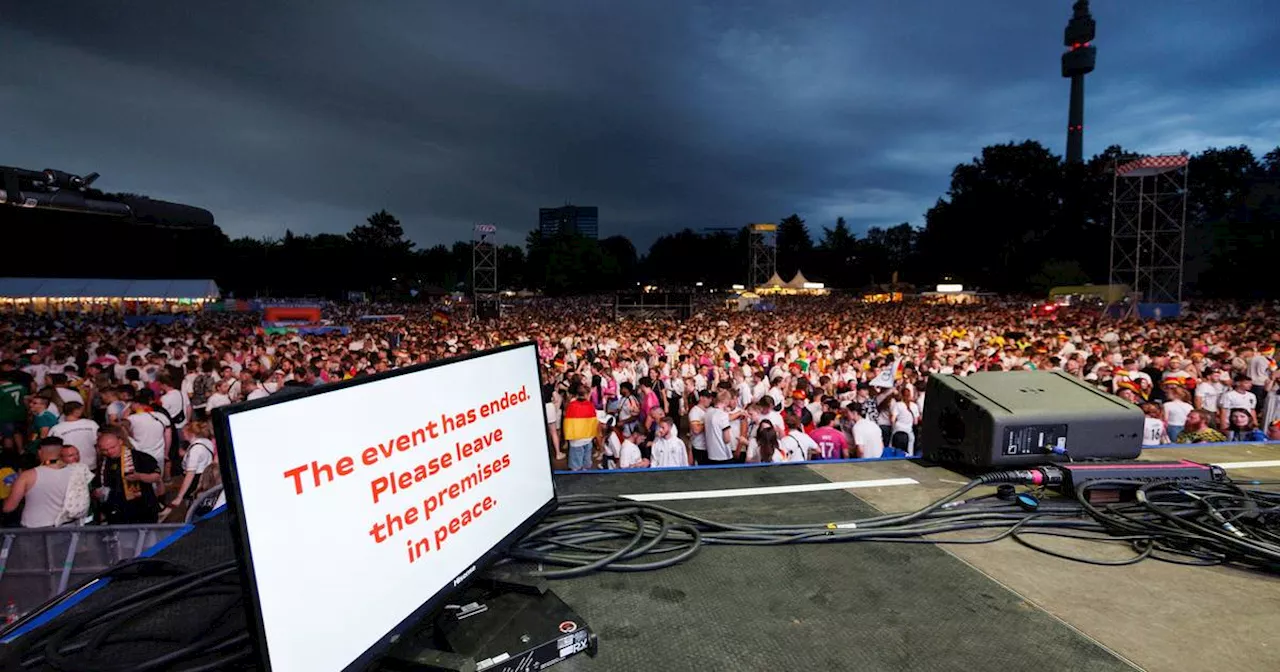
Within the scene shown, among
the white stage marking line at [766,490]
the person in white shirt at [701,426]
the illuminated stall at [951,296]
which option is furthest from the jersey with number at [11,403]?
the illuminated stall at [951,296]

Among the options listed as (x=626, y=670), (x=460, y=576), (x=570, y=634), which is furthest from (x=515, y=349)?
(x=626, y=670)

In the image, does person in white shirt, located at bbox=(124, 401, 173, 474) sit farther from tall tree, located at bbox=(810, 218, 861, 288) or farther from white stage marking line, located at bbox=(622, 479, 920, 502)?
tall tree, located at bbox=(810, 218, 861, 288)

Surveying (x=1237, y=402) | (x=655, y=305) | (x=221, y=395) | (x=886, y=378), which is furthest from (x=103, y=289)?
(x=1237, y=402)

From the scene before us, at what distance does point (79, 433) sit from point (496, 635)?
24.3 feet

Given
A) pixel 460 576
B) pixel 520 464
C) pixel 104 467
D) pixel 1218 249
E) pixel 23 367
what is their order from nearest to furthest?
pixel 460 576
pixel 520 464
pixel 104 467
pixel 23 367
pixel 1218 249

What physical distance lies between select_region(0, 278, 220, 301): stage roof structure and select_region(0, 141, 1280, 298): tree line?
546cm

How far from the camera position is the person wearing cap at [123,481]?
6.16 meters

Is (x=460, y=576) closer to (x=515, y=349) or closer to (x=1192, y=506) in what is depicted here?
(x=515, y=349)

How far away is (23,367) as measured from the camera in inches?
439

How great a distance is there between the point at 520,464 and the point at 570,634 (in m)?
0.78

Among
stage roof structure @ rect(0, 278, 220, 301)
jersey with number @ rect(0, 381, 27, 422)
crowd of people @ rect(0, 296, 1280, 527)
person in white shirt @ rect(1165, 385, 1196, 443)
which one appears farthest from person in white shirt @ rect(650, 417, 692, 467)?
stage roof structure @ rect(0, 278, 220, 301)

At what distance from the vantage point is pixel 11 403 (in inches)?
321

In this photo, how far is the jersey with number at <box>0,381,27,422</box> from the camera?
26.4ft

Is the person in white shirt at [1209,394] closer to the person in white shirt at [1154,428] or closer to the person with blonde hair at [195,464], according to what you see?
the person in white shirt at [1154,428]
